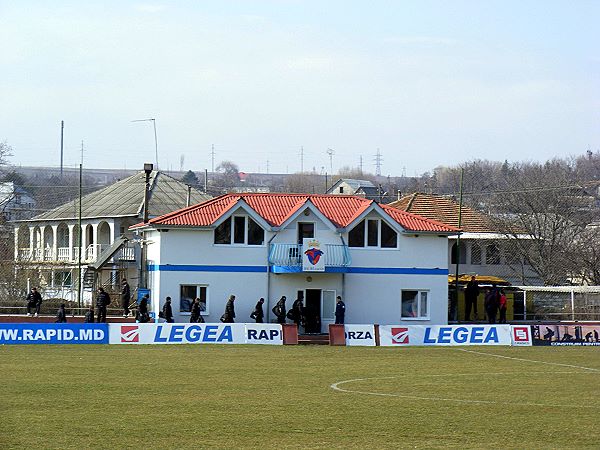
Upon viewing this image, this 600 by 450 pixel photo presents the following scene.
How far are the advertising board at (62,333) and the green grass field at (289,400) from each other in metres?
3.18

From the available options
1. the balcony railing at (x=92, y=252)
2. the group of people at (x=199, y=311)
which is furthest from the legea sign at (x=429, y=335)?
the balcony railing at (x=92, y=252)

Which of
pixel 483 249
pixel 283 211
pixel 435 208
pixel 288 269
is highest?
pixel 435 208

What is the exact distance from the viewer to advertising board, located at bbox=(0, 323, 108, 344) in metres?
43.9

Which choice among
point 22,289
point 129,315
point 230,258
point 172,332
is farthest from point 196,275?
point 22,289

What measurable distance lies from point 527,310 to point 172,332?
24915 millimetres

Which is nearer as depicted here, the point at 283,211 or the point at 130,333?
the point at 130,333

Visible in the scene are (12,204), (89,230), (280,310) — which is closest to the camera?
(280,310)

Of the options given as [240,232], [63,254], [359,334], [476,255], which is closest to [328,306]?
[240,232]

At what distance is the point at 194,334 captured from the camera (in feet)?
148

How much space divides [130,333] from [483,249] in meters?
41.5

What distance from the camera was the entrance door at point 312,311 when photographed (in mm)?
53625

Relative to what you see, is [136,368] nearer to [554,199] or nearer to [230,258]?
[230,258]

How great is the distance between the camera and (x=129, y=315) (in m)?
58.4

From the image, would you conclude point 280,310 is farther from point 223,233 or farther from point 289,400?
point 289,400
